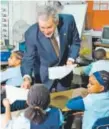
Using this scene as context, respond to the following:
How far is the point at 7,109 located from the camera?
219 cm

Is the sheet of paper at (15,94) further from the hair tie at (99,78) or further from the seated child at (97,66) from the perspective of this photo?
the seated child at (97,66)

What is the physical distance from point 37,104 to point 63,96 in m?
0.63

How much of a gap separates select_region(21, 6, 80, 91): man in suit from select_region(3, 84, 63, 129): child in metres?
0.55

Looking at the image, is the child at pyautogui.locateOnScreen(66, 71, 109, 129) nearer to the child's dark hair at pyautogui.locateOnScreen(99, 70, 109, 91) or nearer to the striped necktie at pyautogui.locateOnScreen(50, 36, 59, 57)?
the child's dark hair at pyautogui.locateOnScreen(99, 70, 109, 91)

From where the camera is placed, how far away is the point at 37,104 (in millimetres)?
2088

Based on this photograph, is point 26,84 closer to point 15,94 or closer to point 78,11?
point 15,94

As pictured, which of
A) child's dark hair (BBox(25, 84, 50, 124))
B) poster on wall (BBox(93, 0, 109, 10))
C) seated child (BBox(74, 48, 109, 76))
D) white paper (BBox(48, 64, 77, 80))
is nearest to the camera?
child's dark hair (BBox(25, 84, 50, 124))

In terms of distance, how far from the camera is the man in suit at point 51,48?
2770 millimetres

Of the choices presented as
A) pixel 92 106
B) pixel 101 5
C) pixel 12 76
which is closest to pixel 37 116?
pixel 92 106

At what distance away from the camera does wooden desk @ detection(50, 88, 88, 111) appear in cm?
252

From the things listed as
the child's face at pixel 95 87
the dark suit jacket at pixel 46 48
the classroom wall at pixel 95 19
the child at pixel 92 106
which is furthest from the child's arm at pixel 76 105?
the classroom wall at pixel 95 19

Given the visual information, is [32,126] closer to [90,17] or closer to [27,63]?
[27,63]

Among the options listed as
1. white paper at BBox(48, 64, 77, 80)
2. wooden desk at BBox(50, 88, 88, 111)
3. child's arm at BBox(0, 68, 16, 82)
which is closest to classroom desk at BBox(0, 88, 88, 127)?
wooden desk at BBox(50, 88, 88, 111)

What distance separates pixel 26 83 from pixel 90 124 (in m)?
0.57
